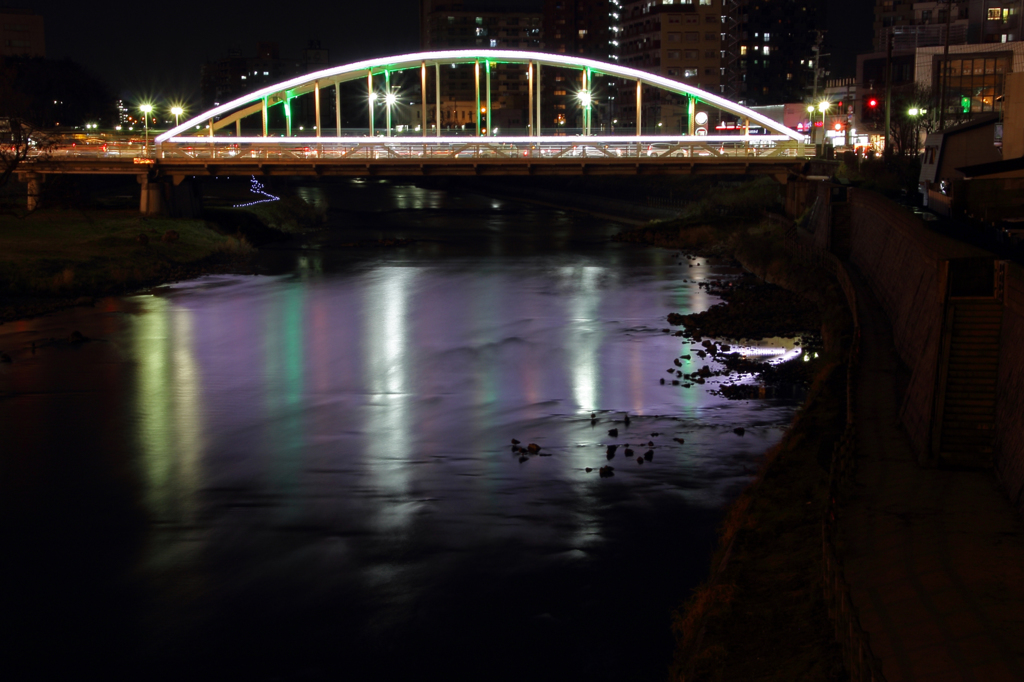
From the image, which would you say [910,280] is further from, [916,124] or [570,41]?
[570,41]

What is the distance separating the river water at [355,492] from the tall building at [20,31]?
295ft

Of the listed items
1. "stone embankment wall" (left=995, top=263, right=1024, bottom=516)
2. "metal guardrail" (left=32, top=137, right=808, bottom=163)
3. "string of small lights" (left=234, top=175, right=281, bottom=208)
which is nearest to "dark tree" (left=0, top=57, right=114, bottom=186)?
"string of small lights" (left=234, top=175, right=281, bottom=208)

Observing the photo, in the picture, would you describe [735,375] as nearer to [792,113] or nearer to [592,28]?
[792,113]

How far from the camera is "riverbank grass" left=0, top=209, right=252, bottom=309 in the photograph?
33094mm

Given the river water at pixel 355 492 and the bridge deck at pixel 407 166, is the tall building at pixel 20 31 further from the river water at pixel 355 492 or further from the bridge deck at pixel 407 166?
the river water at pixel 355 492

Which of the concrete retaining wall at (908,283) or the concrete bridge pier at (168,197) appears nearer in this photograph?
the concrete retaining wall at (908,283)

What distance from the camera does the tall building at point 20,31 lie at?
4126 inches

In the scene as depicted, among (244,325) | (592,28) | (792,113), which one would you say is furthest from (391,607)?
(592,28)

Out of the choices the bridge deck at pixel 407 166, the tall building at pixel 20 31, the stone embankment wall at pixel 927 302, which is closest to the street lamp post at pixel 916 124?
the bridge deck at pixel 407 166

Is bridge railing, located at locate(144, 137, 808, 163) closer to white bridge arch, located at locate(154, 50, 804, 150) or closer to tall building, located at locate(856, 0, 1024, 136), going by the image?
white bridge arch, located at locate(154, 50, 804, 150)

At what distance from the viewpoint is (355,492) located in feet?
50.2

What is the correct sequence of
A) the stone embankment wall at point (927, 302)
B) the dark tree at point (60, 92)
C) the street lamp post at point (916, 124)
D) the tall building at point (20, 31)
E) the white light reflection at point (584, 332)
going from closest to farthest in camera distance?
the stone embankment wall at point (927, 302) < the white light reflection at point (584, 332) < the street lamp post at point (916, 124) < the dark tree at point (60, 92) < the tall building at point (20, 31)

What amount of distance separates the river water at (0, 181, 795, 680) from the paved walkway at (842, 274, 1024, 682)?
2.30 m

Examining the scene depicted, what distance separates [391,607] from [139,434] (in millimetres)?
9200
